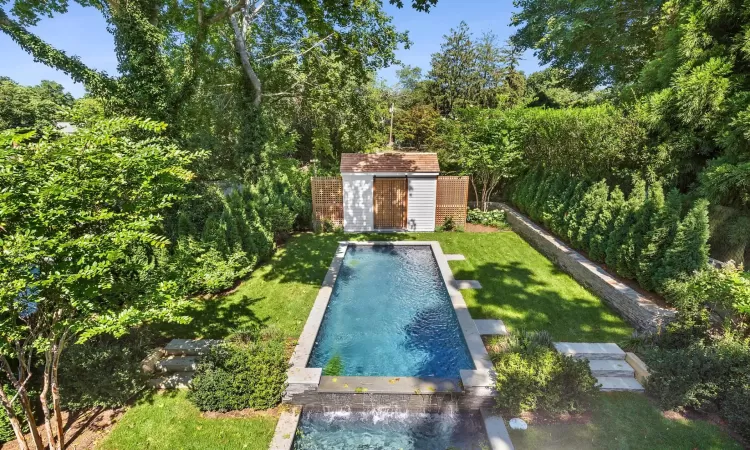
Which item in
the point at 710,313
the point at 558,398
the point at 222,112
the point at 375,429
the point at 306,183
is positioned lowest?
the point at 375,429

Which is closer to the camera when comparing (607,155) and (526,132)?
(607,155)

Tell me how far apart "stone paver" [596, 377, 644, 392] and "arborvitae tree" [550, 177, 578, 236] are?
6.82m

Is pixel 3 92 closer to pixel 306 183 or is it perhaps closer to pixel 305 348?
pixel 306 183

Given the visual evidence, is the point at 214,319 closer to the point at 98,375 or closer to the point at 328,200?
the point at 98,375

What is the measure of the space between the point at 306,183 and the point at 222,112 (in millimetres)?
5669

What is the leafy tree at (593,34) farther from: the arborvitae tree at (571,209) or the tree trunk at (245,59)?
the tree trunk at (245,59)

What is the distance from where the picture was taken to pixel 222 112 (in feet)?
57.7

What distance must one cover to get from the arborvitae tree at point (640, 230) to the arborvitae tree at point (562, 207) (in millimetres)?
3492

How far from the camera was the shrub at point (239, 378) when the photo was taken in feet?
16.9

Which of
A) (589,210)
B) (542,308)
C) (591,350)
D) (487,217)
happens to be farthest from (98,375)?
(487,217)

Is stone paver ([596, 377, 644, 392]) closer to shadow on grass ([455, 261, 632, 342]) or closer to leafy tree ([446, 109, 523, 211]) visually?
shadow on grass ([455, 261, 632, 342])

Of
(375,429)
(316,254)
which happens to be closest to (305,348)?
(375,429)

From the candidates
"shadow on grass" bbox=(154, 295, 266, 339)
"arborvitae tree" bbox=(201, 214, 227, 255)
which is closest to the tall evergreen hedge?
"shadow on grass" bbox=(154, 295, 266, 339)

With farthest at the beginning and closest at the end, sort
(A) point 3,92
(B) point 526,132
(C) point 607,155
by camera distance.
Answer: (A) point 3,92
(B) point 526,132
(C) point 607,155
